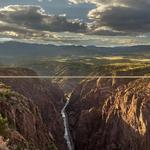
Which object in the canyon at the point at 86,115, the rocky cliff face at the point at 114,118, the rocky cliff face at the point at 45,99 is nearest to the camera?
the canyon at the point at 86,115

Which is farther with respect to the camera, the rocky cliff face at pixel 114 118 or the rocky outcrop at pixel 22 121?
the rocky cliff face at pixel 114 118

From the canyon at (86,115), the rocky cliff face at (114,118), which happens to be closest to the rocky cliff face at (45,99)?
the canyon at (86,115)

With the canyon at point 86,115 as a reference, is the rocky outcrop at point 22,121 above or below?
above

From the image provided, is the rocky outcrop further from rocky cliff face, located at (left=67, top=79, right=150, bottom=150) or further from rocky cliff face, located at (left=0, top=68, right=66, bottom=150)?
rocky cliff face, located at (left=67, top=79, right=150, bottom=150)

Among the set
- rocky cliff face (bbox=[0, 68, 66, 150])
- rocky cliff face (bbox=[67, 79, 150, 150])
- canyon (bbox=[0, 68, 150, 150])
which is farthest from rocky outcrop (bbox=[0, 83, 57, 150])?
rocky cliff face (bbox=[67, 79, 150, 150])

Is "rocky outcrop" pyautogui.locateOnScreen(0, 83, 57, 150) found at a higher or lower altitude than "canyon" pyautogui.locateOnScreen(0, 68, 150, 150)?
higher

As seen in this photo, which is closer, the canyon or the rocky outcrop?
the rocky outcrop

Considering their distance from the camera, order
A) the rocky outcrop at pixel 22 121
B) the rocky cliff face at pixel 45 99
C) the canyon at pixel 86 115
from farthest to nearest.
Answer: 1. the rocky cliff face at pixel 45 99
2. the canyon at pixel 86 115
3. the rocky outcrop at pixel 22 121

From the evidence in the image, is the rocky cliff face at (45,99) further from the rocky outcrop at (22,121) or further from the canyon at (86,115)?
the rocky outcrop at (22,121)
